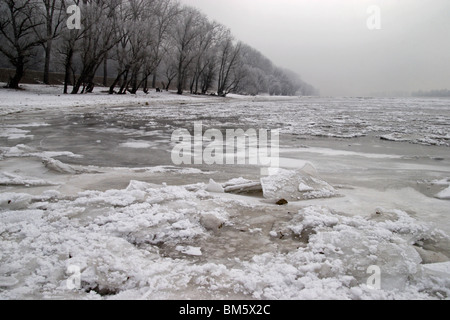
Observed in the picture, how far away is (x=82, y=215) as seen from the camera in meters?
2.75

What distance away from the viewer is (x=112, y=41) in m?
29.6

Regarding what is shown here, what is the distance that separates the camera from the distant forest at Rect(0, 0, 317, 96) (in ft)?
85.2

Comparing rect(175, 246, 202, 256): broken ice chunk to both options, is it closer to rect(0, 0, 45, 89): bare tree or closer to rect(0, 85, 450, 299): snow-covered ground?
rect(0, 85, 450, 299): snow-covered ground

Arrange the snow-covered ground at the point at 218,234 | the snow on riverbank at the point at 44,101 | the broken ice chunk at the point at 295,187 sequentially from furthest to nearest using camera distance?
the snow on riverbank at the point at 44,101 → the broken ice chunk at the point at 295,187 → the snow-covered ground at the point at 218,234

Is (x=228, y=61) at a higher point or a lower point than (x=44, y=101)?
higher

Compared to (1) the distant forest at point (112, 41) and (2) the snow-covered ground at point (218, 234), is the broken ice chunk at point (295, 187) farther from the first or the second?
(1) the distant forest at point (112, 41)

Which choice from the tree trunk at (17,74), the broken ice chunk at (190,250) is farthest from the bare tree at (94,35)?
the broken ice chunk at (190,250)

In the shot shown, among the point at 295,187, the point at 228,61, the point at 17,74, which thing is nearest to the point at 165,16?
the point at 228,61

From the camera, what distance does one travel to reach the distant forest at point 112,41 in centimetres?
2597

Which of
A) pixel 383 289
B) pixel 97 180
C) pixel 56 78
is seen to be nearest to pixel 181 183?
pixel 97 180

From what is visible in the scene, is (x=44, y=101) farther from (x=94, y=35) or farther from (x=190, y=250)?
(x=190, y=250)

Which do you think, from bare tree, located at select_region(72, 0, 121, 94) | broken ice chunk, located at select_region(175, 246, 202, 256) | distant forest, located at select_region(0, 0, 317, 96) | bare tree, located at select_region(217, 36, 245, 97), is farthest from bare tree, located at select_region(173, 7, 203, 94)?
broken ice chunk, located at select_region(175, 246, 202, 256)

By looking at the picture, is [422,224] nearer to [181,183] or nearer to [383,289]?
[383,289]

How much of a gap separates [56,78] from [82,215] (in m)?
44.7
